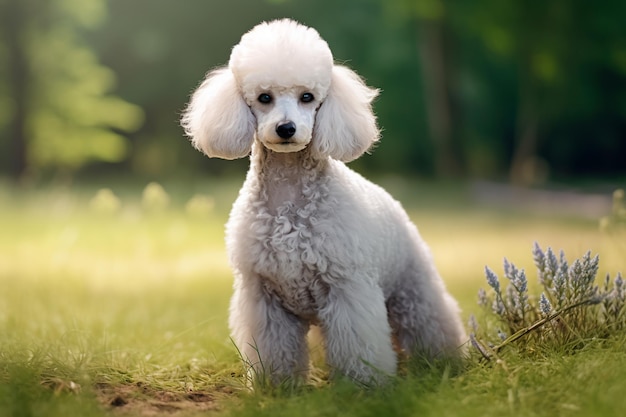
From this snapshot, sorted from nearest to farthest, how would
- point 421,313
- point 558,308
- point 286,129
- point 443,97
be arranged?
point 286,129 < point 558,308 < point 421,313 < point 443,97

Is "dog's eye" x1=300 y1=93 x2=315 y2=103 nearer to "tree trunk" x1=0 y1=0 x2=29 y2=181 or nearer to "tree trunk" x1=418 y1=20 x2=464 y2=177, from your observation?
"tree trunk" x1=418 y1=20 x2=464 y2=177

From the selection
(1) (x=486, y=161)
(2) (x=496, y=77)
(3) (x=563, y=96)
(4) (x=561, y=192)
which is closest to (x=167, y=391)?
(4) (x=561, y=192)

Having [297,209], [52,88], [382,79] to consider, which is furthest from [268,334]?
[382,79]

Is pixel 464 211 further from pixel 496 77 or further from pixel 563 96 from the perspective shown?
pixel 496 77

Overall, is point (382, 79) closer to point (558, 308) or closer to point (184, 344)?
point (184, 344)

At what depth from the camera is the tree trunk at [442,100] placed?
15812mm

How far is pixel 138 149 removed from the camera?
22781mm

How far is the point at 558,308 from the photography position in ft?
11.1

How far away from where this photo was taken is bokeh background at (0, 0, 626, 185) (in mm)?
15359

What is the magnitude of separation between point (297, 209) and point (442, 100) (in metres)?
13.0

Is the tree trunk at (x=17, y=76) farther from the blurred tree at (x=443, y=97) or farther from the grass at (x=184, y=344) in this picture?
the grass at (x=184, y=344)

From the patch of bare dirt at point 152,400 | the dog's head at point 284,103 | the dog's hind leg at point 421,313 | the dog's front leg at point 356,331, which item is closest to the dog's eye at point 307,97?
the dog's head at point 284,103

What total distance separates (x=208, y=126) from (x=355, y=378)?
1.18 m

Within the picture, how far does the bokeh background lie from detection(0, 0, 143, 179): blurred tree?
3 centimetres
